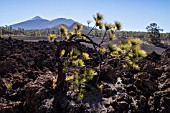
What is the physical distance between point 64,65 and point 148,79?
2446 millimetres

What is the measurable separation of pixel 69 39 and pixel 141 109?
2682 millimetres

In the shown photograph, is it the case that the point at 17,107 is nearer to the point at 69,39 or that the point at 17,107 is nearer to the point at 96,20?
the point at 69,39

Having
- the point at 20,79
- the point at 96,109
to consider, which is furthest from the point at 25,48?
the point at 96,109

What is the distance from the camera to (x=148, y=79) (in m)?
9.03

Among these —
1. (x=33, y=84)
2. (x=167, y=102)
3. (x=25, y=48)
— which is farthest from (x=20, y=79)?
(x=25, y=48)

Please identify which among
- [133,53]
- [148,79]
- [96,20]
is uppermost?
[96,20]

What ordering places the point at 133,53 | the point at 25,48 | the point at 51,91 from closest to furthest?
the point at 133,53, the point at 51,91, the point at 25,48

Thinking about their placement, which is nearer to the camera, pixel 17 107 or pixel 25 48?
pixel 17 107

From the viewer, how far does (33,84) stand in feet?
27.4

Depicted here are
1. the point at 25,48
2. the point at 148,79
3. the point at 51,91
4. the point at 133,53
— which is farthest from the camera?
the point at 25,48

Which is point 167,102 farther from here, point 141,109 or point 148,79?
point 148,79

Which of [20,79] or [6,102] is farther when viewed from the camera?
[20,79]

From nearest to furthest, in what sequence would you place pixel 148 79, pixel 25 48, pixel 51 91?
pixel 51 91
pixel 148 79
pixel 25 48

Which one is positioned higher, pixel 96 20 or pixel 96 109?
pixel 96 20
